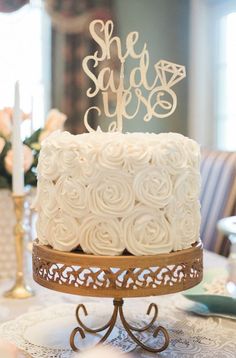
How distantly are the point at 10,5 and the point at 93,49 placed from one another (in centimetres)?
67

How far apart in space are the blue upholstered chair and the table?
906 millimetres

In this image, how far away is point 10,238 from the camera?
4.77 ft

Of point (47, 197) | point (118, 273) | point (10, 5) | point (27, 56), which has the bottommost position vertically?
point (118, 273)

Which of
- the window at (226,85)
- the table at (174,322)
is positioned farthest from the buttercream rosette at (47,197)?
the window at (226,85)

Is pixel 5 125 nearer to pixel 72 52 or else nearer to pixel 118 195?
pixel 118 195

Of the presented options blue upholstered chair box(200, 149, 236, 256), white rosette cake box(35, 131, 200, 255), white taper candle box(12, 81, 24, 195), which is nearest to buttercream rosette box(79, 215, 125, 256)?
white rosette cake box(35, 131, 200, 255)

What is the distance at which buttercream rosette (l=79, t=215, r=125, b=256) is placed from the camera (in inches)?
35.4

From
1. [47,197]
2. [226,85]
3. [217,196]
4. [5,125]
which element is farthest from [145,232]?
[226,85]

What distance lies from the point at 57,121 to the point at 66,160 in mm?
620

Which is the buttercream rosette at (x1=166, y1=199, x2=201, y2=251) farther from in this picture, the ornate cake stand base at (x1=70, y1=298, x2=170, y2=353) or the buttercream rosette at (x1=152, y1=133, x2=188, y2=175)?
the ornate cake stand base at (x1=70, y1=298, x2=170, y2=353)

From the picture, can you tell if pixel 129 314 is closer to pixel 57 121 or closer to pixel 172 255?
pixel 172 255

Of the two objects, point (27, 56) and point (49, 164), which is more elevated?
point (27, 56)

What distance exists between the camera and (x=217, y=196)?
2219 millimetres

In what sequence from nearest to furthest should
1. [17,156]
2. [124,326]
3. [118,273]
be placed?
[118,273]
[124,326]
[17,156]
